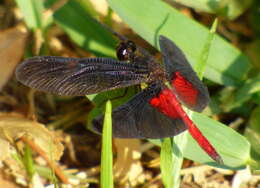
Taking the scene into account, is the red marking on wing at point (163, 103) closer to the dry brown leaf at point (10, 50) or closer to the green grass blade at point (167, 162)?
the green grass blade at point (167, 162)

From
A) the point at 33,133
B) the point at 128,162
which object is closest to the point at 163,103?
the point at 128,162

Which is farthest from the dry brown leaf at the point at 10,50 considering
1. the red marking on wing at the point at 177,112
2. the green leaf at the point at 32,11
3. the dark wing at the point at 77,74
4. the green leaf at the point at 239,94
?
the green leaf at the point at 239,94

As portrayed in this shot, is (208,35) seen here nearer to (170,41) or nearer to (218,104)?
(170,41)

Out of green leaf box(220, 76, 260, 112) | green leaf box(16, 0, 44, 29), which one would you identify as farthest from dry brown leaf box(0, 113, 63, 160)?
green leaf box(220, 76, 260, 112)

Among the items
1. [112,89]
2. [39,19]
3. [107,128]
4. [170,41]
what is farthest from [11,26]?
[107,128]

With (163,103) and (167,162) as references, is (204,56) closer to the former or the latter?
(163,103)
